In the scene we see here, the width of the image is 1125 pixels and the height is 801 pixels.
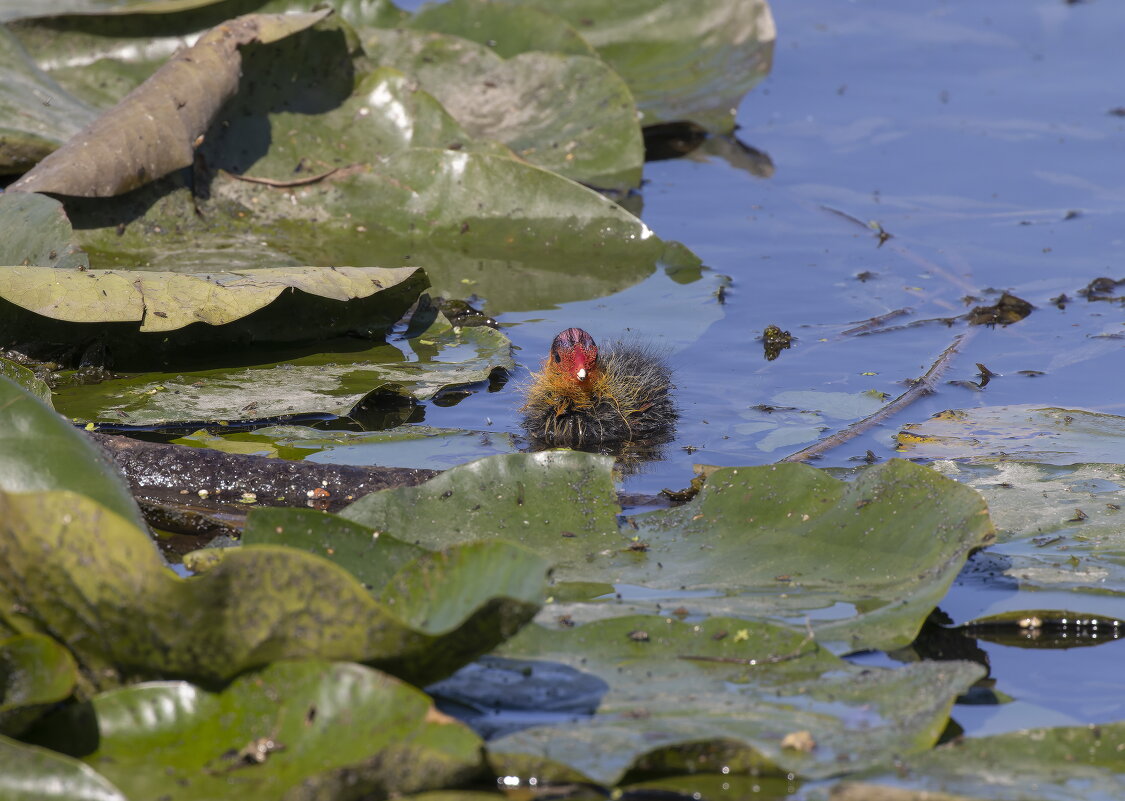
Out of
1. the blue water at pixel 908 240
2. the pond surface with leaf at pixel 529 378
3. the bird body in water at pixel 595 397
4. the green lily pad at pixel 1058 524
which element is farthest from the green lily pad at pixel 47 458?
the bird body in water at pixel 595 397

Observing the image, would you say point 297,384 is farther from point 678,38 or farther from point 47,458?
point 678,38

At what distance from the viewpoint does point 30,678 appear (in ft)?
7.64

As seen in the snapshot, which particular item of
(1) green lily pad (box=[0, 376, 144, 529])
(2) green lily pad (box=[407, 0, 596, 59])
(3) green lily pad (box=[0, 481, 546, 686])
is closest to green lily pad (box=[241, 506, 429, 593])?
(1) green lily pad (box=[0, 376, 144, 529])

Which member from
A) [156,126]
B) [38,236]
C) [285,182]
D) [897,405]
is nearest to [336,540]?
[38,236]

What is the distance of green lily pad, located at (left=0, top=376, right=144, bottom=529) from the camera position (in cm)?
283

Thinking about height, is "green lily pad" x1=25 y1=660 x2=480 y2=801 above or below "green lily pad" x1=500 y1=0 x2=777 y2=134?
below

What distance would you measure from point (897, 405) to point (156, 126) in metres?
3.10

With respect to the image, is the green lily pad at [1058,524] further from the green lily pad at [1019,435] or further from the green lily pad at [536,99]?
the green lily pad at [536,99]

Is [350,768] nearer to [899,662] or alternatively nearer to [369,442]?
[899,662]

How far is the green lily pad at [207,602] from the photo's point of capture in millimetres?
2312

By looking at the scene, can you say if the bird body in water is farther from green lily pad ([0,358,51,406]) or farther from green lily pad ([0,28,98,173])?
green lily pad ([0,28,98,173])

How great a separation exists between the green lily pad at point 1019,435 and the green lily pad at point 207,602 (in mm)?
2362

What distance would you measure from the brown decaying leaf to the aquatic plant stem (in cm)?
282

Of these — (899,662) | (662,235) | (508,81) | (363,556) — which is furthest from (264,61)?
(899,662)
